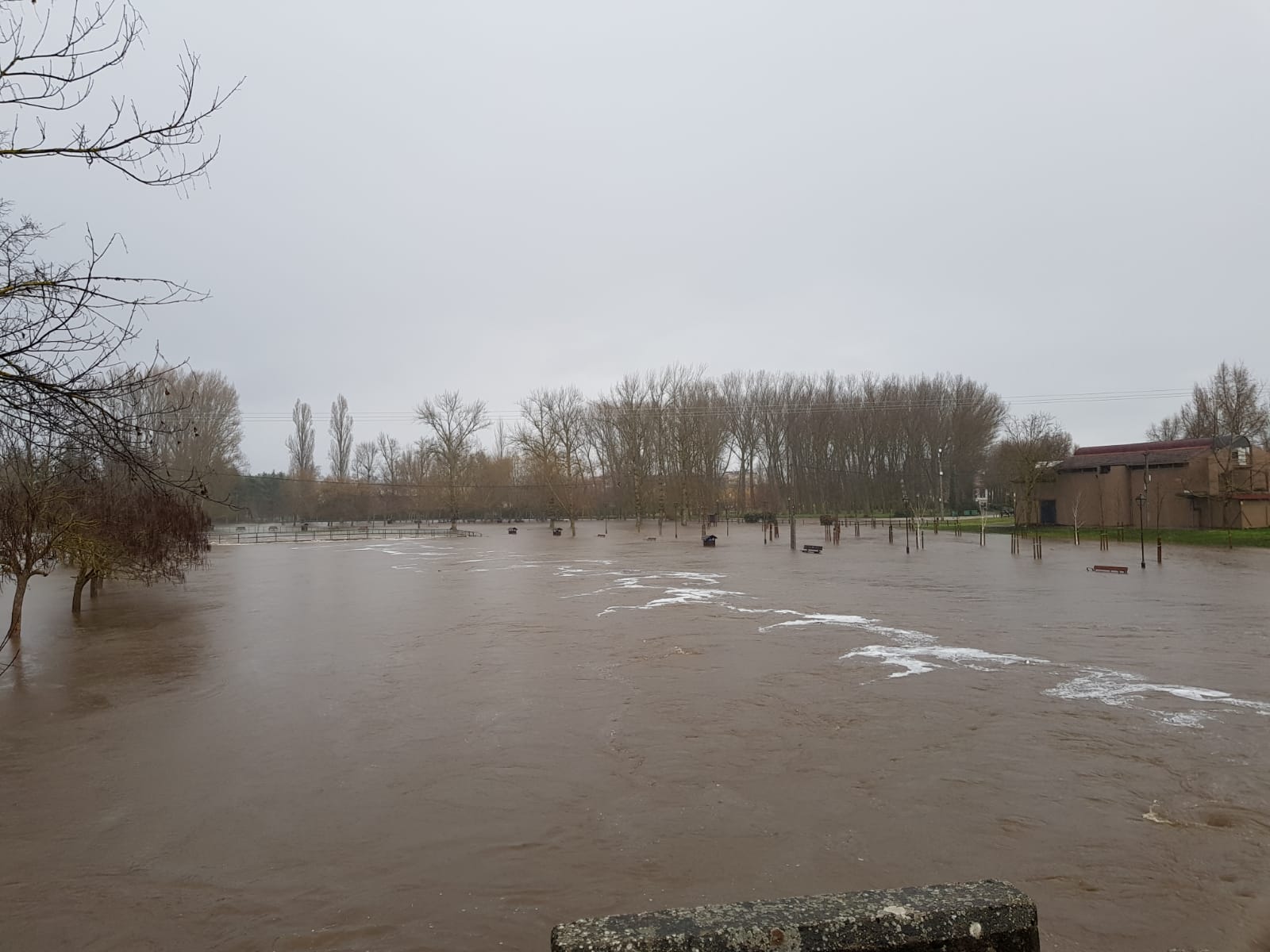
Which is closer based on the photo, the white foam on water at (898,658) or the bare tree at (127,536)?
the white foam on water at (898,658)

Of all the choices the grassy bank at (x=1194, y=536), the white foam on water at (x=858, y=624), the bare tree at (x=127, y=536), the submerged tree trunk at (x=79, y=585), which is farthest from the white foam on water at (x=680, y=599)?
the grassy bank at (x=1194, y=536)

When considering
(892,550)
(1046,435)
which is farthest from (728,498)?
(892,550)

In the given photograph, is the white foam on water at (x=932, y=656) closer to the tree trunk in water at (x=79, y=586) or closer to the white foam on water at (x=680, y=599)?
the white foam on water at (x=680, y=599)

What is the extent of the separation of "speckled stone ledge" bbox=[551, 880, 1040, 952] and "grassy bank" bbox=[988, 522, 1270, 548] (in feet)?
122

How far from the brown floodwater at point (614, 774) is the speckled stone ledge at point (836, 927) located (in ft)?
10.1

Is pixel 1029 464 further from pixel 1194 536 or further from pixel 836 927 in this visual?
pixel 836 927

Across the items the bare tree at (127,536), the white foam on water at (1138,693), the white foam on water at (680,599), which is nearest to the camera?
the white foam on water at (1138,693)

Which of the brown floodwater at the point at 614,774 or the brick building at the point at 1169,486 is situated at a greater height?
the brick building at the point at 1169,486

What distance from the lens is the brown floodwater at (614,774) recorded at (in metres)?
4.83

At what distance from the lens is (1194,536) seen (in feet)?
130

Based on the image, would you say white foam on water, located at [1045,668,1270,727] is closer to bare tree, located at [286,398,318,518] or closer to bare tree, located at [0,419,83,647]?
bare tree, located at [0,419,83,647]

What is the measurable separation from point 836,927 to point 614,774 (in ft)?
18.4

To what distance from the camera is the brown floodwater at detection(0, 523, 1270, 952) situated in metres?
4.83

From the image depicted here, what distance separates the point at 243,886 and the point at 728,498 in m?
88.4
